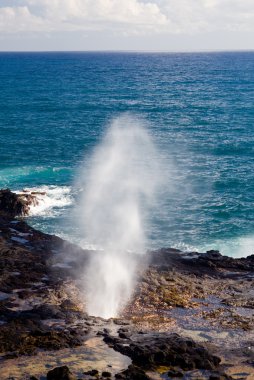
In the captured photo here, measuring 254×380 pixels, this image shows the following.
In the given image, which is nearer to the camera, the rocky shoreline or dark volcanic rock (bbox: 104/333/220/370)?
the rocky shoreline

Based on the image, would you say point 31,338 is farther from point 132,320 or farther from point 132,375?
point 132,320

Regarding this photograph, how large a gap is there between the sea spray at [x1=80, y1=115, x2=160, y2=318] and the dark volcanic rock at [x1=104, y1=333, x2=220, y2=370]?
641 cm

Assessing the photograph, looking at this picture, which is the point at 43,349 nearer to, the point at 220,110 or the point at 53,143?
the point at 53,143

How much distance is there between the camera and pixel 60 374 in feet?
86.9

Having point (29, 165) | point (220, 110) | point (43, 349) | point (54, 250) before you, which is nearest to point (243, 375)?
point (43, 349)

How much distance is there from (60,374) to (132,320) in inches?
386

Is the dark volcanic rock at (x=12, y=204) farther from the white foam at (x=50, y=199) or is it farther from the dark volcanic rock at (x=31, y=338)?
the dark volcanic rock at (x=31, y=338)

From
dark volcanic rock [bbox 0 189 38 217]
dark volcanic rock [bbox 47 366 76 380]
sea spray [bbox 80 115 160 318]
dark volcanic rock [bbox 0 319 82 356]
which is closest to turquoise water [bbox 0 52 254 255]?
dark volcanic rock [bbox 0 189 38 217]

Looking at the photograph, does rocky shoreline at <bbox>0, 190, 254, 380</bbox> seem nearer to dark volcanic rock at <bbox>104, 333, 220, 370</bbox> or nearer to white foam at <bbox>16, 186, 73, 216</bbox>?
dark volcanic rock at <bbox>104, 333, 220, 370</bbox>

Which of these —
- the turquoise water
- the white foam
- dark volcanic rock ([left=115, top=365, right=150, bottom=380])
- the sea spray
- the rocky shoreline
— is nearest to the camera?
dark volcanic rock ([left=115, top=365, right=150, bottom=380])

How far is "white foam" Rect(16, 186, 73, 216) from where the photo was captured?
210 ft

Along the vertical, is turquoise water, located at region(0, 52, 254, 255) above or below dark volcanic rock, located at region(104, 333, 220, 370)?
above

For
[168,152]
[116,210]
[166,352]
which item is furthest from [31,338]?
[168,152]

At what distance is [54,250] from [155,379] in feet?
69.5
